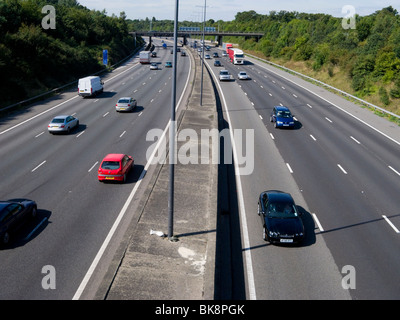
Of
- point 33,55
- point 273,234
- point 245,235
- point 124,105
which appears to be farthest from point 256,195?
point 33,55

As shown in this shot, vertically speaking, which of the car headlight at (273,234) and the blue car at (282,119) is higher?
the blue car at (282,119)

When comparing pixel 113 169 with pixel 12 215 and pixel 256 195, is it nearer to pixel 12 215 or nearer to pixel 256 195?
pixel 12 215

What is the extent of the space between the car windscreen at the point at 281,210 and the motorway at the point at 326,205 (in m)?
0.98

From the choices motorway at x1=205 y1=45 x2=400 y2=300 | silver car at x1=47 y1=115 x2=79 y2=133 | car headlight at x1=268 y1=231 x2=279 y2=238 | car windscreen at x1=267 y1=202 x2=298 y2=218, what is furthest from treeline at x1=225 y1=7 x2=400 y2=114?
silver car at x1=47 y1=115 x2=79 y2=133

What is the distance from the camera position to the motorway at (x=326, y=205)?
1293 cm

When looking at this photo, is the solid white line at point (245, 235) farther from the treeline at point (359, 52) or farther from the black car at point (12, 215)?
the treeline at point (359, 52)

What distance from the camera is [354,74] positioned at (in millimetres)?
53281

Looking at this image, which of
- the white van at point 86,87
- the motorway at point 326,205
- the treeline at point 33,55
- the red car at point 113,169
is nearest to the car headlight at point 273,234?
the motorway at point 326,205

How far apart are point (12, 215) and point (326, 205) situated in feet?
48.3

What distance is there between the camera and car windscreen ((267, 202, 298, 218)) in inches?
625

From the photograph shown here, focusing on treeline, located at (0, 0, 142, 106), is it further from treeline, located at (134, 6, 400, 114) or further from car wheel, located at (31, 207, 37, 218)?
treeline, located at (134, 6, 400, 114)

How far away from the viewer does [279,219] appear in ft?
51.2

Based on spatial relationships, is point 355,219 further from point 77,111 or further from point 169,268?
point 77,111

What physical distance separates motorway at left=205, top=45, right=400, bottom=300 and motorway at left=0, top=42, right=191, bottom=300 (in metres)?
6.24
